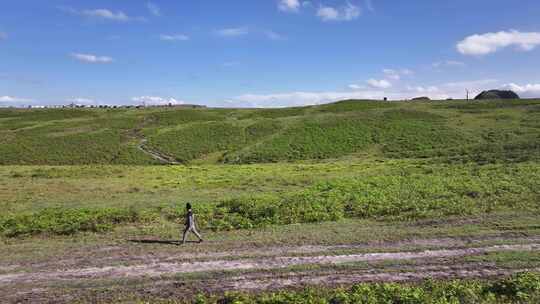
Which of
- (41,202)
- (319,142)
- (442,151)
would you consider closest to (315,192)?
(41,202)

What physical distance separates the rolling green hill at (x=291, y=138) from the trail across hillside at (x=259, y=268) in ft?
117

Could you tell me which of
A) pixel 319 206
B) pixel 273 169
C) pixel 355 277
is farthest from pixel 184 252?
pixel 273 169

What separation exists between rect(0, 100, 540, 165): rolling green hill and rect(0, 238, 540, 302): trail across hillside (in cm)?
3566

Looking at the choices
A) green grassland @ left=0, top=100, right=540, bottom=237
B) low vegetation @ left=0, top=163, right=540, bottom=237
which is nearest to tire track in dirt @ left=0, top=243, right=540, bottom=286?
low vegetation @ left=0, top=163, right=540, bottom=237

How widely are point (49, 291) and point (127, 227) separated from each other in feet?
31.6

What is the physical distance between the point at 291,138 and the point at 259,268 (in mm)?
62819

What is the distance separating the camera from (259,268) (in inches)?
711

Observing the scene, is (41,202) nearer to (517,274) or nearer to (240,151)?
(517,274)

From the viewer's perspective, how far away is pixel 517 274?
1628 centimetres

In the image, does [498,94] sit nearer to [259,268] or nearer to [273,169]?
[273,169]

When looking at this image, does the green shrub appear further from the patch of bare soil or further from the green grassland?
the green grassland

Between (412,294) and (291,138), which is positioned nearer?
(412,294)

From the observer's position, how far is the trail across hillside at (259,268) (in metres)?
16.7

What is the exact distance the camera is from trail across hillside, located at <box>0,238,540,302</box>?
656 inches
